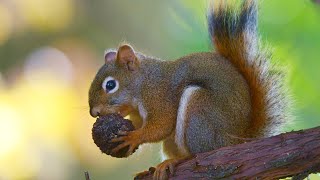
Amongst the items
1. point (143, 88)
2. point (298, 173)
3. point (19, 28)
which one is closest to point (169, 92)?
point (143, 88)

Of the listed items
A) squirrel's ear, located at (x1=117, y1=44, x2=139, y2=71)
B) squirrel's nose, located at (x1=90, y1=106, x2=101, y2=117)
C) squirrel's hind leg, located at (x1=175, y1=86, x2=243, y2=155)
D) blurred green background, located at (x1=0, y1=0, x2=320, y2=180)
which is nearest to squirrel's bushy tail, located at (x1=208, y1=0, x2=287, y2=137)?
squirrel's hind leg, located at (x1=175, y1=86, x2=243, y2=155)

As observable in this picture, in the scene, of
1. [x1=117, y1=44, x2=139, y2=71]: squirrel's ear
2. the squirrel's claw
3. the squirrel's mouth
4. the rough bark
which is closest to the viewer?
the rough bark

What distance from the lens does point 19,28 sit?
22.6ft

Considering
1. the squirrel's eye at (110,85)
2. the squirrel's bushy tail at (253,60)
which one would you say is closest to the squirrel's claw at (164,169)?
the squirrel's bushy tail at (253,60)

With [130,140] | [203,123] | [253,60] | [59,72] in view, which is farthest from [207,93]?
[59,72]

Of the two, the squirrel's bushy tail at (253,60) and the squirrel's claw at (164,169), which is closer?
the squirrel's claw at (164,169)

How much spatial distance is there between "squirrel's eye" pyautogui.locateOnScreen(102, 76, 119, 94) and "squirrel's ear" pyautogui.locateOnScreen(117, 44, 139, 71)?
0.10 m

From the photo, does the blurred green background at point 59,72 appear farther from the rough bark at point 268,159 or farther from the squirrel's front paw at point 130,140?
the rough bark at point 268,159

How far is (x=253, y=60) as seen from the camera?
2982 millimetres

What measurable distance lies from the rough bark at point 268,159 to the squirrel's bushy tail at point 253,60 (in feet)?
1.69

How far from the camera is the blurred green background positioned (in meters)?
6.07

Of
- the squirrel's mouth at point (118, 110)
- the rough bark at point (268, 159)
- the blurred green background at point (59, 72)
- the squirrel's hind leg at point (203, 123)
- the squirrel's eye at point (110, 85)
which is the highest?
the blurred green background at point (59, 72)

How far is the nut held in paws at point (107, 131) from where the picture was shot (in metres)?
2.76

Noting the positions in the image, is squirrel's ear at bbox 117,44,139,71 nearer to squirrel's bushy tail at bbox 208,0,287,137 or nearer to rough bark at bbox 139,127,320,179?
squirrel's bushy tail at bbox 208,0,287,137
